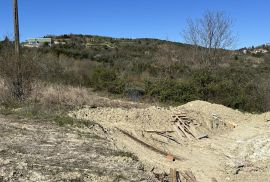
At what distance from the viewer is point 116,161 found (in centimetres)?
982

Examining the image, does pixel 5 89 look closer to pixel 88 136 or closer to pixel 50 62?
pixel 88 136

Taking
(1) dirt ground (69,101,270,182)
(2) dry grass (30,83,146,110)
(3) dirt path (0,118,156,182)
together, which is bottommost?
(1) dirt ground (69,101,270,182)

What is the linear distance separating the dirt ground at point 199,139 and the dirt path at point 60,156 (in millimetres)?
729

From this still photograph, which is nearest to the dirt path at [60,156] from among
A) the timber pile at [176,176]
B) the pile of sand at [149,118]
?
the timber pile at [176,176]

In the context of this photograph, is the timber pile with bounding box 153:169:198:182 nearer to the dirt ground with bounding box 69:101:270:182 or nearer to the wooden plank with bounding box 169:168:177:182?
the wooden plank with bounding box 169:168:177:182

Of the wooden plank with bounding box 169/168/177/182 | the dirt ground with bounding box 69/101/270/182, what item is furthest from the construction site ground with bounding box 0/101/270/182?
the wooden plank with bounding box 169/168/177/182

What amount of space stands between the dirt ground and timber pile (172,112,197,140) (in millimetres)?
34

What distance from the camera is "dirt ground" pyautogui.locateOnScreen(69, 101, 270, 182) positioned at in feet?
37.3

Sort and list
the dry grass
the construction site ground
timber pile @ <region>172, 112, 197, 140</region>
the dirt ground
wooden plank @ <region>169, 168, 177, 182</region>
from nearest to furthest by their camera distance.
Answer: the construction site ground
wooden plank @ <region>169, 168, 177, 182</region>
the dirt ground
timber pile @ <region>172, 112, 197, 140</region>
the dry grass

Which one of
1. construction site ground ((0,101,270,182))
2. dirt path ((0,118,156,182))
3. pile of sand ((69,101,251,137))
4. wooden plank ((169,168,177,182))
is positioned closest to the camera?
dirt path ((0,118,156,182))

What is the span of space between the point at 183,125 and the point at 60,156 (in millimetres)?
6695

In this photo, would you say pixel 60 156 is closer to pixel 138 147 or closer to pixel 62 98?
pixel 138 147

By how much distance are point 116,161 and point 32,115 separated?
210 inches

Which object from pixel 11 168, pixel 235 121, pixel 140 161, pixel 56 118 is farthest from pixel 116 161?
pixel 235 121
